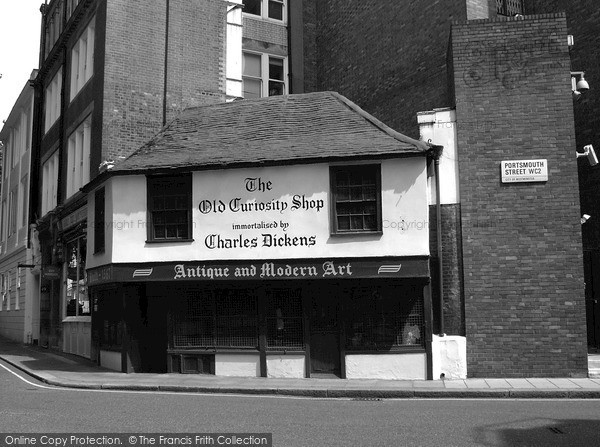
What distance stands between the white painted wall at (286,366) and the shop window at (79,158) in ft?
29.5

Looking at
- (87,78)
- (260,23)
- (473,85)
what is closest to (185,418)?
(473,85)

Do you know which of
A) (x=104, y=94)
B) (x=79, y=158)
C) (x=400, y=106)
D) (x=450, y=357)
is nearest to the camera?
(x=450, y=357)

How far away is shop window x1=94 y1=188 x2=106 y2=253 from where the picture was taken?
54.3 feet

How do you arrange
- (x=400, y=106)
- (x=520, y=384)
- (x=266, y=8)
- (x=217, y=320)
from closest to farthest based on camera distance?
1. (x=520, y=384)
2. (x=217, y=320)
3. (x=400, y=106)
4. (x=266, y=8)

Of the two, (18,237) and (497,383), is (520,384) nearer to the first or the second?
(497,383)

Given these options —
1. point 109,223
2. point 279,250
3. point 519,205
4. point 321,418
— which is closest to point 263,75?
point 109,223

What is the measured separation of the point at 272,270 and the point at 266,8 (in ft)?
42.9

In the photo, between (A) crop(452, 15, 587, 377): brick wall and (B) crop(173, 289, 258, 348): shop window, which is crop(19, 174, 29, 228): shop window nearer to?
(B) crop(173, 289, 258, 348): shop window

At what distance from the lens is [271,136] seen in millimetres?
15953

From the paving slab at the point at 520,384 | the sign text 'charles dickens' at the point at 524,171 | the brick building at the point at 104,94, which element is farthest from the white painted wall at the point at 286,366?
the brick building at the point at 104,94

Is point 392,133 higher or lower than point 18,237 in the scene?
higher

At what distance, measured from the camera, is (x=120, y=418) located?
917 cm

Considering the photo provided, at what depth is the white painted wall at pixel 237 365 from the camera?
48.8 ft

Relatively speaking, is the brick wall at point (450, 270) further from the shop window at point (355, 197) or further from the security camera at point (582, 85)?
the security camera at point (582, 85)
